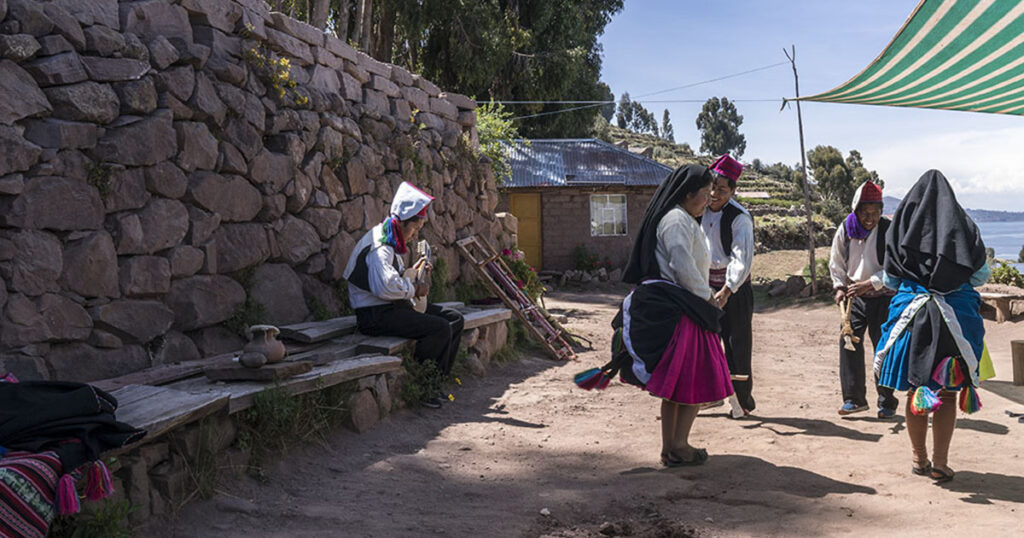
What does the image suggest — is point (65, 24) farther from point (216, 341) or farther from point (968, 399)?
point (968, 399)

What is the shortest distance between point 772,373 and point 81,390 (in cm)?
662

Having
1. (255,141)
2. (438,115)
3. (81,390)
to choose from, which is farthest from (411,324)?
(438,115)

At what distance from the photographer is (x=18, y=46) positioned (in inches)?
158

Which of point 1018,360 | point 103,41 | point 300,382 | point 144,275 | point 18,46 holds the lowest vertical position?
point 1018,360

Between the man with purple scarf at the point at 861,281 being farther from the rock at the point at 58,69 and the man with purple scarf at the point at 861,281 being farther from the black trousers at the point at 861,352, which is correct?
the rock at the point at 58,69

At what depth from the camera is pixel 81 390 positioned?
9.67 feet

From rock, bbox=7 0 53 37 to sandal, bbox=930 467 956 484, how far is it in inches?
209

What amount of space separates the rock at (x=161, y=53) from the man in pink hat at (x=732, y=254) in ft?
11.9

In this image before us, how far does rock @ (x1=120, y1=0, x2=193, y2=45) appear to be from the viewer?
15.9ft

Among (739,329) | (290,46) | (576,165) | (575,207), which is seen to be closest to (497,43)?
(576,165)

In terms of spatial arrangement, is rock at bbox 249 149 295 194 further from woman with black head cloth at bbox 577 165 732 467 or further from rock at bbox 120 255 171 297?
woman with black head cloth at bbox 577 165 732 467

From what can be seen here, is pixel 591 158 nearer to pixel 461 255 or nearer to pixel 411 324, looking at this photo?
pixel 461 255

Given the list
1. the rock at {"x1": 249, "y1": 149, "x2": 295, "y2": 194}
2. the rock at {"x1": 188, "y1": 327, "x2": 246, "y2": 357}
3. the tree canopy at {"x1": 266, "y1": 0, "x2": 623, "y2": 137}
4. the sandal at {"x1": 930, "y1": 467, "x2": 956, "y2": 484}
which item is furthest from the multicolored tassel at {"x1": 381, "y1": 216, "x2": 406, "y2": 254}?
the tree canopy at {"x1": 266, "y1": 0, "x2": 623, "y2": 137}

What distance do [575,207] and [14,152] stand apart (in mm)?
15480
